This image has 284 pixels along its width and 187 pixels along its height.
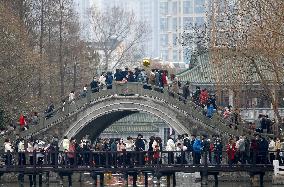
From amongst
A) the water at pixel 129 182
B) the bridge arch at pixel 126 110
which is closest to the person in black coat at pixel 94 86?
the bridge arch at pixel 126 110

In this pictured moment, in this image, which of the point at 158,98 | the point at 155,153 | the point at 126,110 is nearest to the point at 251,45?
the point at 158,98

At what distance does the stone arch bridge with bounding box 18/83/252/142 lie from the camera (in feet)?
257

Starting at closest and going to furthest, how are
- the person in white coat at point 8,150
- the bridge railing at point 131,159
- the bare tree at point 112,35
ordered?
the bridge railing at point 131,159
the person in white coat at point 8,150
the bare tree at point 112,35

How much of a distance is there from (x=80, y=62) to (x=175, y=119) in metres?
28.9

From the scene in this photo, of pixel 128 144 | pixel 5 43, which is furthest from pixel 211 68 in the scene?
pixel 128 144

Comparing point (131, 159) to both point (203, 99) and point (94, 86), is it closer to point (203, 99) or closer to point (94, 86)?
point (94, 86)

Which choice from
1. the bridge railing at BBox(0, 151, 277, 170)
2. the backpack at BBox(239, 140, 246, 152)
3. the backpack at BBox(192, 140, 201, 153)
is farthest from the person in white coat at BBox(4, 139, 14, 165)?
the backpack at BBox(239, 140, 246, 152)

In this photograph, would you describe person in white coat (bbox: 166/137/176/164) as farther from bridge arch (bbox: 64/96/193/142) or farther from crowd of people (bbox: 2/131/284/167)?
bridge arch (bbox: 64/96/193/142)

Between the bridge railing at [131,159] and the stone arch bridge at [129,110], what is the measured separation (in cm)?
578

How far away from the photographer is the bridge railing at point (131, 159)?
69938mm

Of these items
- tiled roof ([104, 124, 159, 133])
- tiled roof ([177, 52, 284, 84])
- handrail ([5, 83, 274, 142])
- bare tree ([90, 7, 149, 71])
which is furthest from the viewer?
bare tree ([90, 7, 149, 71])

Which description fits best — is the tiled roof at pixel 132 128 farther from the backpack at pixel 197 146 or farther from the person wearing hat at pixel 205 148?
the backpack at pixel 197 146

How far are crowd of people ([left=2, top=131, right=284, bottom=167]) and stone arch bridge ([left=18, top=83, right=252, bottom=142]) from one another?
4.48 meters

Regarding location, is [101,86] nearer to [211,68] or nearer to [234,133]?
[234,133]
